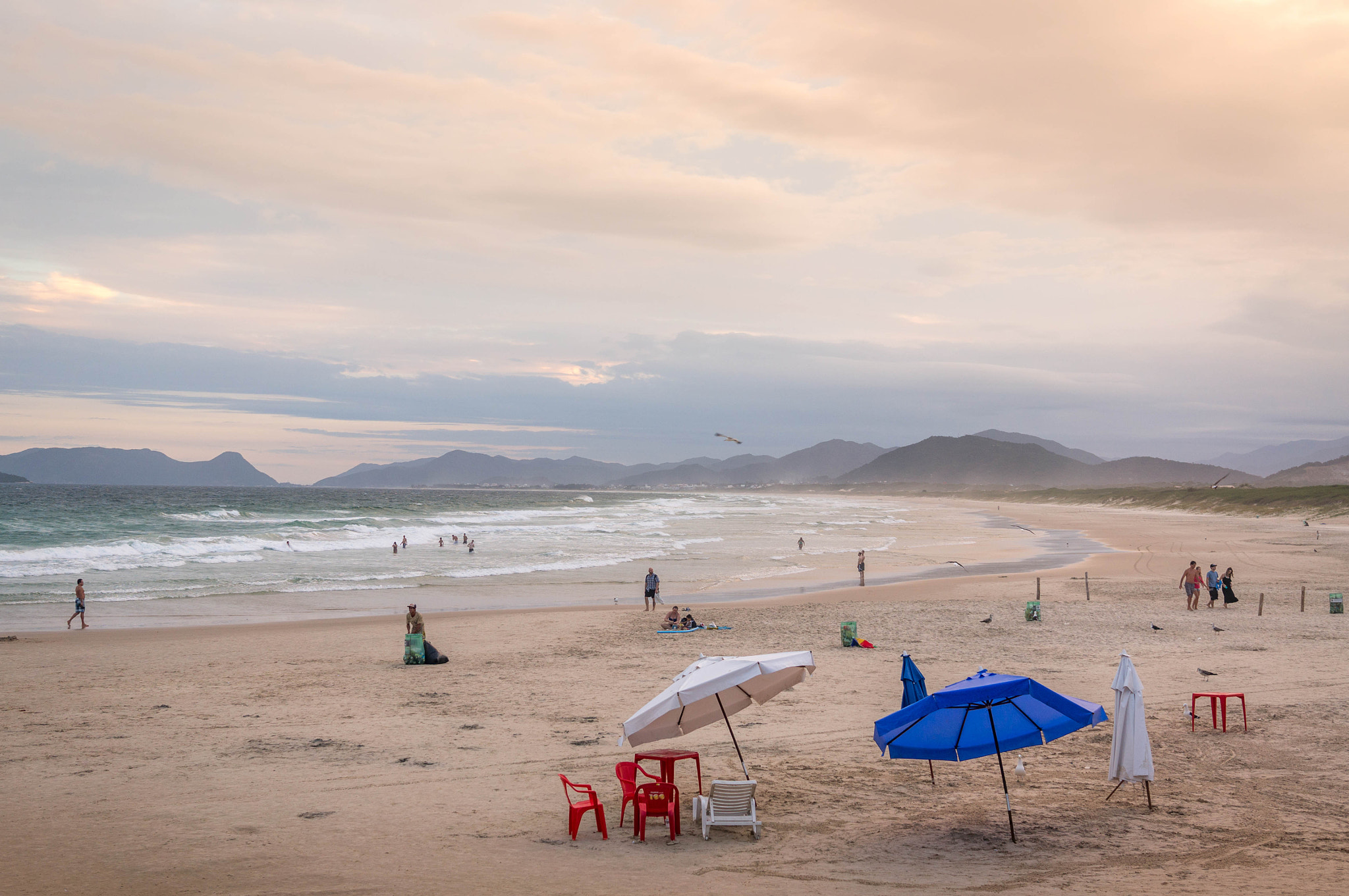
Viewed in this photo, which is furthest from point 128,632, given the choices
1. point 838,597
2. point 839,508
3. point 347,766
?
point 839,508

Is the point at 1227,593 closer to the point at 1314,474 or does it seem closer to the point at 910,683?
the point at 910,683

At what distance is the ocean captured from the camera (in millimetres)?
26234

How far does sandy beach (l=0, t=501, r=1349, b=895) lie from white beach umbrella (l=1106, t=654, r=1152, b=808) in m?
0.48

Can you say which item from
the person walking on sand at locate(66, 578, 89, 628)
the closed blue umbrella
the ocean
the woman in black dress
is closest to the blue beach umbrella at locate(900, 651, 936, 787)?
the closed blue umbrella

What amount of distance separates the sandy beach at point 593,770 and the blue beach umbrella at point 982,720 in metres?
0.94

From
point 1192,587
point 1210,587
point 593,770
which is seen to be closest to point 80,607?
point 593,770

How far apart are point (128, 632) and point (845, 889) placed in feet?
63.2

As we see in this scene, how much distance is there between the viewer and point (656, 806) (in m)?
8.42

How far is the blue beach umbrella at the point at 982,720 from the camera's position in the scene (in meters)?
7.48

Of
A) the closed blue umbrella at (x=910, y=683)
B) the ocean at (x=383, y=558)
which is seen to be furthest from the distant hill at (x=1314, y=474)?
the closed blue umbrella at (x=910, y=683)

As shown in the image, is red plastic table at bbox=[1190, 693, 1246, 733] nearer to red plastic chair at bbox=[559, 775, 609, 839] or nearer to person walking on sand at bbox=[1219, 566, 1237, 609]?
red plastic chair at bbox=[559, 775, 609, 839]

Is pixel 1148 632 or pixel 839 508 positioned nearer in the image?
pixel 1148 632

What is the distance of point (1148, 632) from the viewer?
59.8 ft

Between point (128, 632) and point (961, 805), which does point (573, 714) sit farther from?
point (128, 632)
